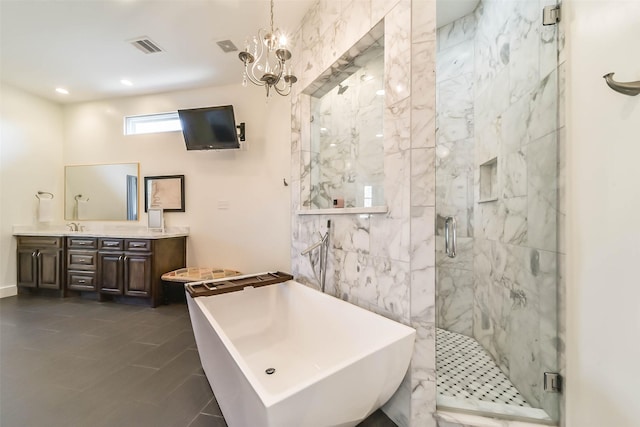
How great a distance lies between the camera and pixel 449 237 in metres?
1.50

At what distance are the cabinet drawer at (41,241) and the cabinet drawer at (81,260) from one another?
0.23 metres

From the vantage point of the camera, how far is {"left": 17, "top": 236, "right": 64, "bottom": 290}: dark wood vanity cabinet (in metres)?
3.32

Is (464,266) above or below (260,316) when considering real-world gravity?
above

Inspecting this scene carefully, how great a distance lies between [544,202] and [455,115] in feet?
4.05

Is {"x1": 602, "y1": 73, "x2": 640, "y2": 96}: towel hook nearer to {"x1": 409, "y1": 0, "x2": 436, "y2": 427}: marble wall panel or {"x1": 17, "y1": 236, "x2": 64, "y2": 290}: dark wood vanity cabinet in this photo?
{"x1": 409, "y1": 0, "x2": 436, "y2": 427}: marble wall panel

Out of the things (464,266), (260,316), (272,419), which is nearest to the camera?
(272,419)

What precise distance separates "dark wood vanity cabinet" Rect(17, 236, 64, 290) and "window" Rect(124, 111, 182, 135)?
187 cm

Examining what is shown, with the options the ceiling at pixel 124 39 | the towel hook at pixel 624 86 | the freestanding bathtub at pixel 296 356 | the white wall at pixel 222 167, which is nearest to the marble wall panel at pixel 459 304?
the freestanding bathtub at pixel 296 356

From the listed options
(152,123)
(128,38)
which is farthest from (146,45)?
(152,123)

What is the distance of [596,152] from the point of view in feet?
3.29

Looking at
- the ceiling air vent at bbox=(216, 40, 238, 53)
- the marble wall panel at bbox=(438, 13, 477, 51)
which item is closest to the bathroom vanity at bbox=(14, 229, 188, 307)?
the ceiling air vent at bbox=(216, 40, 238, 53)

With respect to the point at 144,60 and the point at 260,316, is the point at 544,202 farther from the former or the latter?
the point at 144,60

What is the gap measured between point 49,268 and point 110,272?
1031 mm

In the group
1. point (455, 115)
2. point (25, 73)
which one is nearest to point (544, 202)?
point (455, 115)
